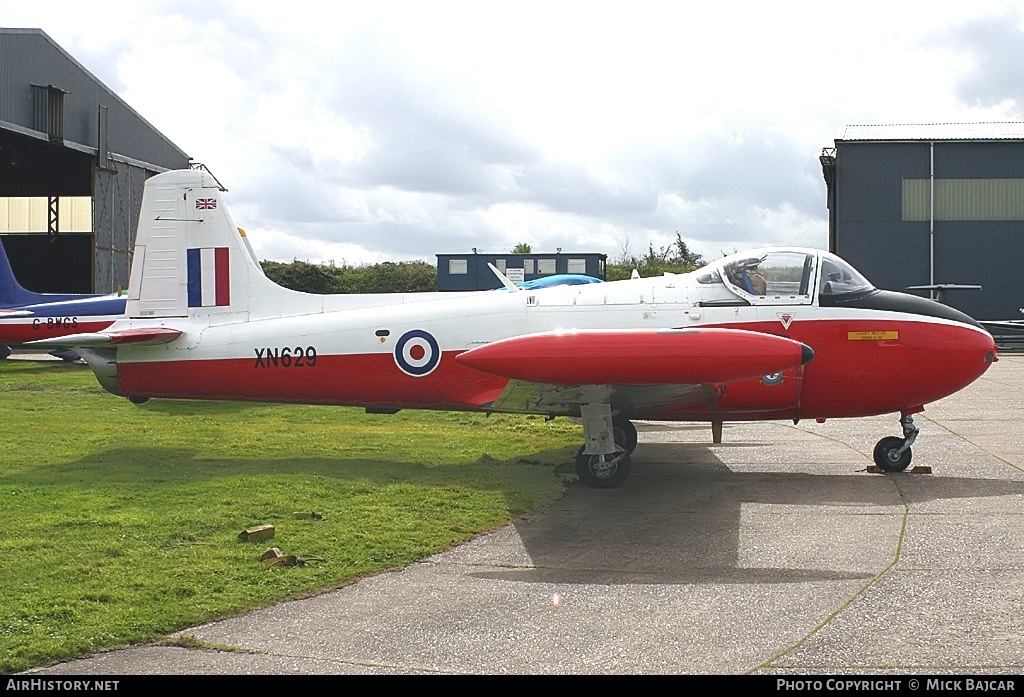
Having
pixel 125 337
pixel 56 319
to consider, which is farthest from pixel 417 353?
pixel 56 319

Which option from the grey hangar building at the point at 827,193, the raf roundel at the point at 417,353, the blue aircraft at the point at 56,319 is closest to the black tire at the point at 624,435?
the raf roundel at the point at 417,353

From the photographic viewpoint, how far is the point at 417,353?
10055mm

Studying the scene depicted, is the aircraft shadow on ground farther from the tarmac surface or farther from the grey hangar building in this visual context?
the grey hangar building

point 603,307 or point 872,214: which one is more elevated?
point 872,214

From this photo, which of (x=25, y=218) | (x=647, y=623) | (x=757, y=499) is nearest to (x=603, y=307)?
(x=757, y=499)

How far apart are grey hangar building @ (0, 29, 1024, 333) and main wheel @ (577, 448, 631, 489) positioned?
2436cm

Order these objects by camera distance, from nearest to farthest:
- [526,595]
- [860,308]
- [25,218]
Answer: [526,595], [860,308], [25,218]

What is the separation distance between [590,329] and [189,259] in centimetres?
468

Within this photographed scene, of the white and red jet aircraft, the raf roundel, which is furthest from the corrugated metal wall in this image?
the raf roundel

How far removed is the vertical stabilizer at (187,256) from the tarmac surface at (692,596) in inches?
183

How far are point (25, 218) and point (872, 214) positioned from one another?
33419 millimetres
